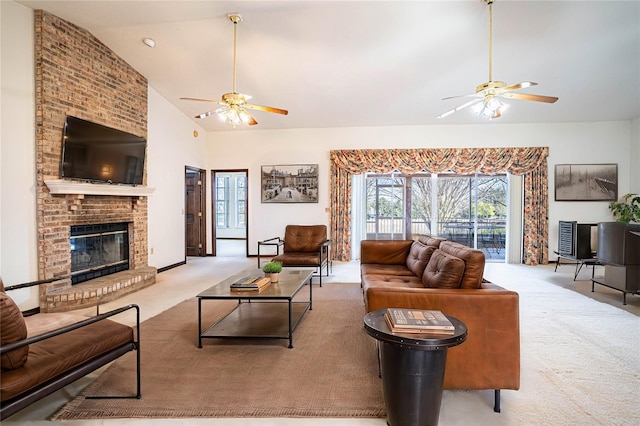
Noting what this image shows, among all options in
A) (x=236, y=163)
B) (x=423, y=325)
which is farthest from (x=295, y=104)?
(x=423, y=325)

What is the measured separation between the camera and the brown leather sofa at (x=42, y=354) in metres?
1.50

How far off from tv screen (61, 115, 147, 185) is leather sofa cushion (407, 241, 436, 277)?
423 cm

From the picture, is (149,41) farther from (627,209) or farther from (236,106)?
(627,209)

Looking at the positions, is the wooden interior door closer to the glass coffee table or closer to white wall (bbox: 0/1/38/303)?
white wall (bbox: 0/1/38/303)

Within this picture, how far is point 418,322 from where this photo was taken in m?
1.71

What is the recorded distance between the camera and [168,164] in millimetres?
6266

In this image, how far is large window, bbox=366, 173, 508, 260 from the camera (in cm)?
730

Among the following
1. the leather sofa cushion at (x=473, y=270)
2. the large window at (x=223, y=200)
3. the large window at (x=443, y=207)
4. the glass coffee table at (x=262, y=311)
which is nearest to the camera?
the leather sofa cushion at (x=473, y=270)

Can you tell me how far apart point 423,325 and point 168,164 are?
589 centimetres

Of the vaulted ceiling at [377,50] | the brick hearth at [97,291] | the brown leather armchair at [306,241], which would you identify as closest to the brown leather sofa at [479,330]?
the brick hearth at [97,291]

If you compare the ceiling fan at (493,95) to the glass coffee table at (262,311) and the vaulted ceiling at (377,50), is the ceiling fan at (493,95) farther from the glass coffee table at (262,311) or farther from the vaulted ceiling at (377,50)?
the glass coffee table at (262,311)

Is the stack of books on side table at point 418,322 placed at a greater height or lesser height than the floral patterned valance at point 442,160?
lesser

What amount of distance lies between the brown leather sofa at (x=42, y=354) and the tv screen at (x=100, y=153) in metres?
2.74

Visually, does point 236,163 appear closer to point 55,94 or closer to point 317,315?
point 55,94
